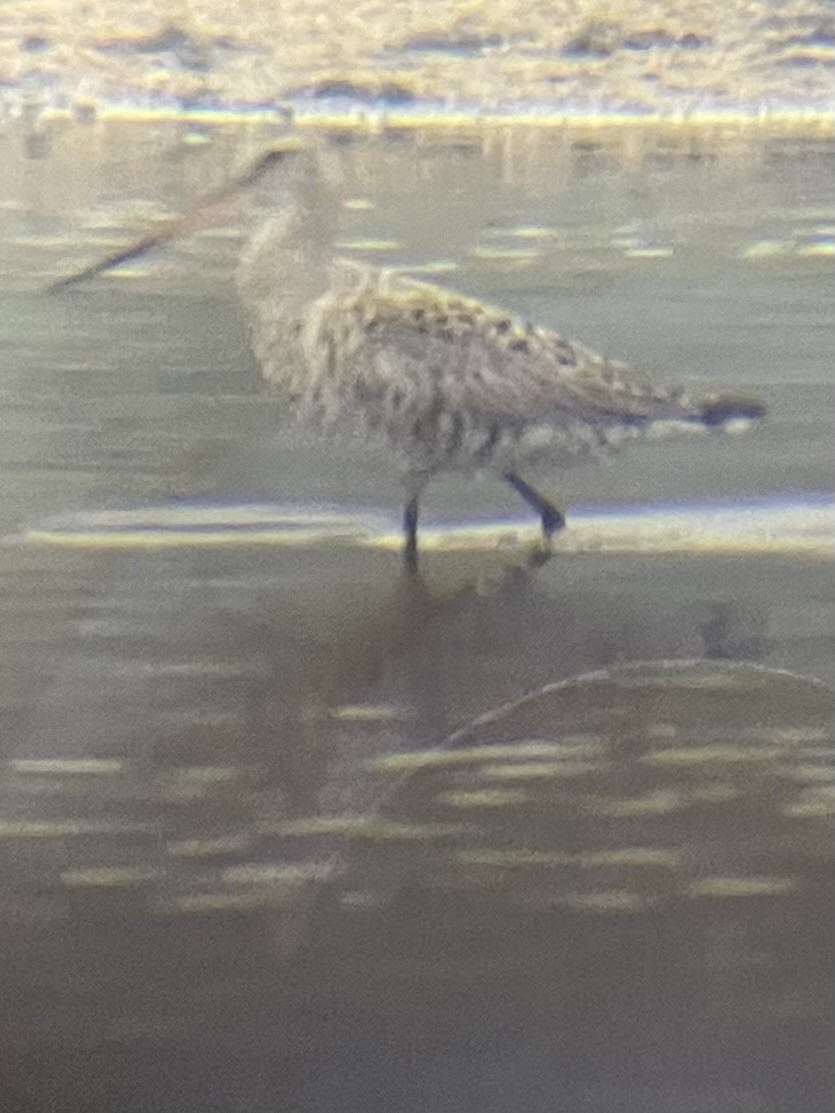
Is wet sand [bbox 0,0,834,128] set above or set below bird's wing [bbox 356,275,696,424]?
above

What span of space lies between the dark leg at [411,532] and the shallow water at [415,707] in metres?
0.01

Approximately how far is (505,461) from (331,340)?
17 cm

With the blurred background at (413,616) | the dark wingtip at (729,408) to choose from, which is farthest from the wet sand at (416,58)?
the dark wingtip at (729,408)

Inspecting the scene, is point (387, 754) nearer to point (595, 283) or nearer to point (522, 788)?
point (522, 788)

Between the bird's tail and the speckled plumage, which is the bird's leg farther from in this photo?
the bird's tail

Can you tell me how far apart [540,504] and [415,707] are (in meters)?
0.19

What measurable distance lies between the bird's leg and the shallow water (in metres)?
0.02

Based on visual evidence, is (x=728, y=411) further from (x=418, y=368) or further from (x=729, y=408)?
(x=418, y=368)

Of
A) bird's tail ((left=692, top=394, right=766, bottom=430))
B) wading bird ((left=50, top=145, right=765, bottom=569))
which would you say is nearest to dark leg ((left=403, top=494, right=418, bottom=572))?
wading bird ((left=50, top=145, right=765, bottom=569))

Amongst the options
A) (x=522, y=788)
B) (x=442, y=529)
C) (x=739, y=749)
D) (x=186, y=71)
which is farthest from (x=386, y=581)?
(x=186, y=71)

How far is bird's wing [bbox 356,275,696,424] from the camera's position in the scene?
1224mm

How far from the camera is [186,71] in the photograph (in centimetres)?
124

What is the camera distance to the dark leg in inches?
48.6

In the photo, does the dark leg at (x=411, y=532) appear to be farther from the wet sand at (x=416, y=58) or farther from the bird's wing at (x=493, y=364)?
the wet sand at (x=416, y=58)
